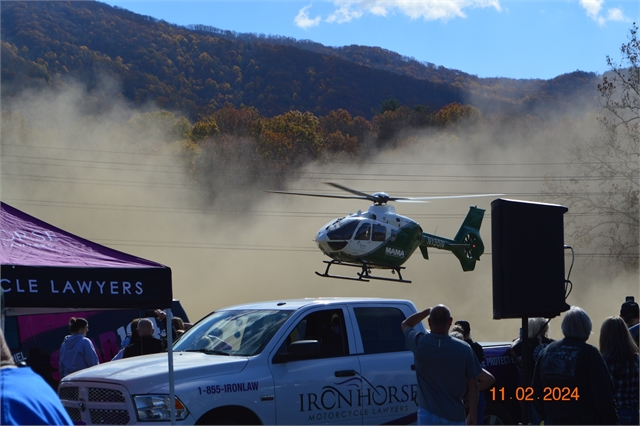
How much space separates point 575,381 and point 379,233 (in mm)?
16137

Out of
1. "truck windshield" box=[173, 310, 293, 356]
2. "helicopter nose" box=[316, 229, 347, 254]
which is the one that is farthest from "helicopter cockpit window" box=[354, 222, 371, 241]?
"truck windshield" box=[173, 310, 293, 356]

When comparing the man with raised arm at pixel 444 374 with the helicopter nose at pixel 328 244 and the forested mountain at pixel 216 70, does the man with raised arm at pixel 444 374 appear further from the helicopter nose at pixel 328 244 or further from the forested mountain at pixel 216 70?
the forested mountain at pixel 216 70

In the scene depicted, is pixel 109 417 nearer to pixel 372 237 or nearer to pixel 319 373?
pixel 319 373

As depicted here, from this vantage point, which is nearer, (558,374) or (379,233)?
(558,374)

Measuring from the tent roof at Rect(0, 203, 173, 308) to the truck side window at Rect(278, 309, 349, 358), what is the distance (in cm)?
175

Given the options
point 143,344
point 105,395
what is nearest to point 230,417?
point 105,395

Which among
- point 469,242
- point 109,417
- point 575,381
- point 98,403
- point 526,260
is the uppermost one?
point 526,260

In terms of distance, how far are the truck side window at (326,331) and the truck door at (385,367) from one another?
20cm

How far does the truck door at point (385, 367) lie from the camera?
7512 millimetres

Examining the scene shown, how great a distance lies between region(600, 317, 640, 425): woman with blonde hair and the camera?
5.77 m

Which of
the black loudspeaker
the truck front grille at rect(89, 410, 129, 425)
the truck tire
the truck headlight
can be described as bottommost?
the truck tire

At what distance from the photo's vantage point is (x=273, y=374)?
6.91 metres

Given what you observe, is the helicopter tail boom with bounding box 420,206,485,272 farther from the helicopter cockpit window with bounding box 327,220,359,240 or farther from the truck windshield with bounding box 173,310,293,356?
the truck windshield with bounding box 173,310,293,356

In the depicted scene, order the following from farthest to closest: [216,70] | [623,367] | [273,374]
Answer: [216,70] → [273,374] → [623,367]
